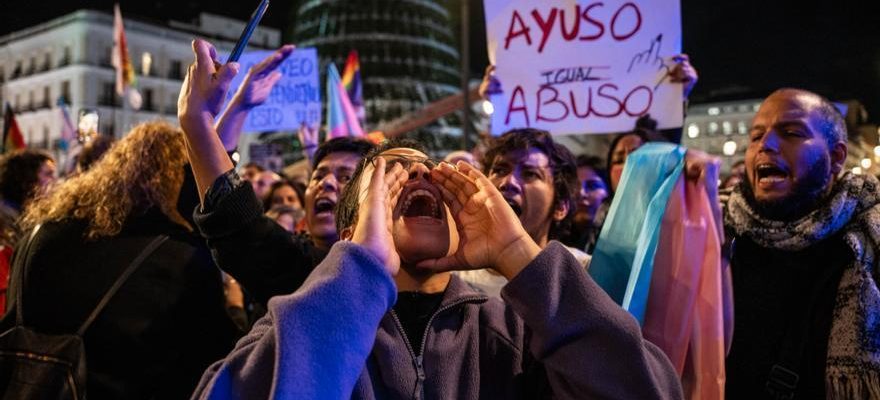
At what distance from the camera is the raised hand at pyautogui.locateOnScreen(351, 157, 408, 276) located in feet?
5.96

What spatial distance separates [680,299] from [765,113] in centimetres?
115

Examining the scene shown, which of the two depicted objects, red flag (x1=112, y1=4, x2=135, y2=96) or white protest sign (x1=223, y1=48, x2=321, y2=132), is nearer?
white protest sign (x1=223, y1=48, x2=321, y2=132)

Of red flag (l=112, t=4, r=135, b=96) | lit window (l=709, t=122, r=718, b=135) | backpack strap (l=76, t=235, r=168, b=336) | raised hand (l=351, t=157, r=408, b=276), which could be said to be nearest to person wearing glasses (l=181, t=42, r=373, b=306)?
backpack strap (l=76, t=235, r=168, b=336)

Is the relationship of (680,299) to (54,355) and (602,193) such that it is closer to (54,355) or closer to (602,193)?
(54,355)

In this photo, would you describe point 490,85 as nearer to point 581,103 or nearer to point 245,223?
point 581,103

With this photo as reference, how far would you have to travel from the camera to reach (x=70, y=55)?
58.3m

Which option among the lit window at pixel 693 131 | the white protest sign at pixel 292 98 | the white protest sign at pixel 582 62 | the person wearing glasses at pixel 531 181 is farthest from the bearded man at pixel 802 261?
the lit window at pixel 693 131

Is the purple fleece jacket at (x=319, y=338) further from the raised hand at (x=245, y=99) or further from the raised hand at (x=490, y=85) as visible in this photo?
the raised hand at (x=490, y=85)

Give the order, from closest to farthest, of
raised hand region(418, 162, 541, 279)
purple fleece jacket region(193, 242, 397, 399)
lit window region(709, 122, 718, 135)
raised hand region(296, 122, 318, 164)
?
1. purple fleece jacket region(193, 242, 397, 399)
2. raised hand region(418, 162, 541, 279)
3. raised hand region(296, 122, 318, 164)
4. lit window region(709, 122, 718, 135)

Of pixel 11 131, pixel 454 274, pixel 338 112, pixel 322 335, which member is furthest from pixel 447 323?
pixel 11 131

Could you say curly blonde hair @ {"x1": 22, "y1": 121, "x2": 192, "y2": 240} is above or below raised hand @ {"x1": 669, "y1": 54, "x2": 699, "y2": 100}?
below

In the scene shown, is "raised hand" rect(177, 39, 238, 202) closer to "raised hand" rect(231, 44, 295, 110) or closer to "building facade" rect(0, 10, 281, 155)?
"raised hand" rect(231, 44, 295, 110)

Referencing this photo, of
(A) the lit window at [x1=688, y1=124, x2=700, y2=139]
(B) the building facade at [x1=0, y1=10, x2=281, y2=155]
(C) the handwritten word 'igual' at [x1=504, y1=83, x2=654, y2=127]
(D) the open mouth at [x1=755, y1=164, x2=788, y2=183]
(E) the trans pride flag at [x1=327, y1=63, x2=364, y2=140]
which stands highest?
(B) the building facade at [x1=0, y1=10, x2=281, y2=155]

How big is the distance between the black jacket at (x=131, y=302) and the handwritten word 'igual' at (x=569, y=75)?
2.56 metres
